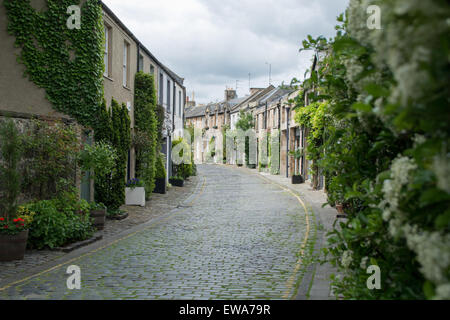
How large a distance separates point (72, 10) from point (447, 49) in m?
12.7

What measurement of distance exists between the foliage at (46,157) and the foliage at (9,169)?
2.89 ft

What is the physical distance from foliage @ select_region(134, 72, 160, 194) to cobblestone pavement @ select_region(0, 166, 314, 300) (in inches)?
190

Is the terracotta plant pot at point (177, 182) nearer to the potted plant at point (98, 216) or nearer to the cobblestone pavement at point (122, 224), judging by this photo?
the cobblestone pavement at point (122, 224)

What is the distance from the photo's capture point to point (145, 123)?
19.3 meters

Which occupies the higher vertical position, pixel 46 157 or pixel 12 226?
pixel 46 157

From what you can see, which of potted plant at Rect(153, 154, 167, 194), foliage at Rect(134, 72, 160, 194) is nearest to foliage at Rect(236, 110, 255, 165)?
potted plant at Rect(153, 154, 167, 194)

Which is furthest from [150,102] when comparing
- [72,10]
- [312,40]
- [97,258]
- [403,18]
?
[403,18]

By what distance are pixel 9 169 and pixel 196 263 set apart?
4.16 m

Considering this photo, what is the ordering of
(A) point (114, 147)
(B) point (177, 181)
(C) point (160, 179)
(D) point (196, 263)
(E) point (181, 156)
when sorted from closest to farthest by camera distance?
1. (D) point (196, 263)
2. (A) point (114, 147)
3. (C) point (160, 179)
4. (B) point (177, 181)
5. (E) point (181, 156)

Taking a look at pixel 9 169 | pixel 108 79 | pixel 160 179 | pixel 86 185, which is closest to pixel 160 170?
pixel 160 179

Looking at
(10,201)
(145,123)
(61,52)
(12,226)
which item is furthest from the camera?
(145,123)

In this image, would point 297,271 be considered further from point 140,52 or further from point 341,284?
point 140,52

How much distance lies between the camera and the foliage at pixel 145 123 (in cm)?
1906

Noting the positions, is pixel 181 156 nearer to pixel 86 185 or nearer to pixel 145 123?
pixel 145 123
